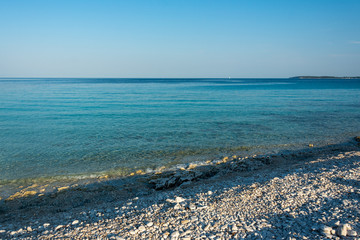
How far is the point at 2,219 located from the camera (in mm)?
8281

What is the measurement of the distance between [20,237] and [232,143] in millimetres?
14530

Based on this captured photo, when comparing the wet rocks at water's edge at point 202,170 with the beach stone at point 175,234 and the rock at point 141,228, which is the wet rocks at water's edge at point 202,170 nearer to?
the rock at point 141,228

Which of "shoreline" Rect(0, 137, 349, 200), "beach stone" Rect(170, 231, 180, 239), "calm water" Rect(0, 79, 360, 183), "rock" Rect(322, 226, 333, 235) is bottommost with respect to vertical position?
"shoreline" Rect(0, 137, 349, 200)

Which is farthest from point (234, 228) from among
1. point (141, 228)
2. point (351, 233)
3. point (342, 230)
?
point (351, 233)

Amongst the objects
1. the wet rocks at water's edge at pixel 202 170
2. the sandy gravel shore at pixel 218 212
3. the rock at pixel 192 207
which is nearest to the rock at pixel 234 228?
the sandy gravel shore at pixel 218 212

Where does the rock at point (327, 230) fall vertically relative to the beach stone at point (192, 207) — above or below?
above

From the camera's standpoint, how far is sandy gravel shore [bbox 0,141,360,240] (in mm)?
5898

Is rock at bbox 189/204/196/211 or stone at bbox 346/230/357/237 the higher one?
stone at bbox 346/230/357/237

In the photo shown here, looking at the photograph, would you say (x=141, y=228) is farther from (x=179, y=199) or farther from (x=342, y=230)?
(x=342, y=230)

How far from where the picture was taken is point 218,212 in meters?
6.84

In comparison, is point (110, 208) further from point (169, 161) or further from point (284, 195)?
point (169, 161)

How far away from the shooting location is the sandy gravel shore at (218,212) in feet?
19.4

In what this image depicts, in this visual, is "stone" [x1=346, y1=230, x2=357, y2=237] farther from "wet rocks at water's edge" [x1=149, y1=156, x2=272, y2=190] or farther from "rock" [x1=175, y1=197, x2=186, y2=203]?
"wet rocks at water's edge" [x1=149, y1=156, x2=272, y2=190]

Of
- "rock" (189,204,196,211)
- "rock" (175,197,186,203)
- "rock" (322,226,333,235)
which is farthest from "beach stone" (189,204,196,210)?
"rock" (322,226,333,235)
